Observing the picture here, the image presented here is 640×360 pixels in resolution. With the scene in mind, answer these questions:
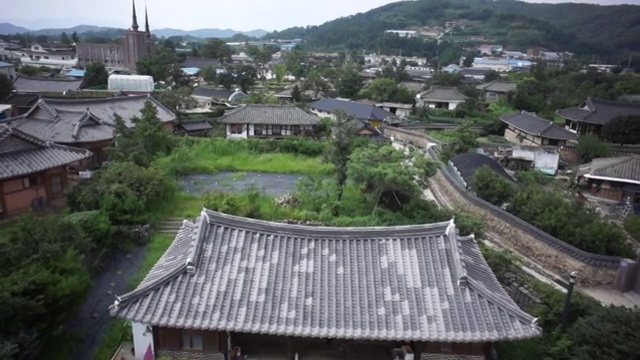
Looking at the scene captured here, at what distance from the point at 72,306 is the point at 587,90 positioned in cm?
8284

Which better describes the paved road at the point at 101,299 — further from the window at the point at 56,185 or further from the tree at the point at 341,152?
the tree at the point at 341,152

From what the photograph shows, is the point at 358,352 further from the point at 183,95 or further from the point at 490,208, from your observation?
the point at 183,95

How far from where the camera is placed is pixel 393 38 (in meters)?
181

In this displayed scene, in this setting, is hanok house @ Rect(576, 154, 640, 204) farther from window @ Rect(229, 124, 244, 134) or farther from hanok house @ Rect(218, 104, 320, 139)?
window @ Rect(229, 124, 244, 134)

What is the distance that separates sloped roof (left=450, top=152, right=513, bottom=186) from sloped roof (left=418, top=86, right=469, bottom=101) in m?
41.1

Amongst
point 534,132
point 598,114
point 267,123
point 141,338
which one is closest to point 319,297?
point 141,338

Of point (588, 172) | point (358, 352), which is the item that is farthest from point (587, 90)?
point (358, 352)

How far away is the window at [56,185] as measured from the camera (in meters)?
23.7

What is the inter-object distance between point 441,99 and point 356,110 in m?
22.4

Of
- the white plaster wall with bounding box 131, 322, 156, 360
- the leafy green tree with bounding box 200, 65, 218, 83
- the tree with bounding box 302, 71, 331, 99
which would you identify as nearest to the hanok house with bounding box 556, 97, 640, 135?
the tree with bounding box 302, 71, 331, 99

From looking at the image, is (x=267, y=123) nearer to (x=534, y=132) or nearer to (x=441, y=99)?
(x=534, y=132)

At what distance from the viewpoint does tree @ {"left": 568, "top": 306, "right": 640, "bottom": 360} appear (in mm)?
9703

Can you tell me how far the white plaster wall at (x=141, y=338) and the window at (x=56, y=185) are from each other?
1713cm

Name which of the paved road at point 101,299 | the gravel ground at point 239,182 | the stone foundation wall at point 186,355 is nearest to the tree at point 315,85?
the gravel ground at point 239,182
